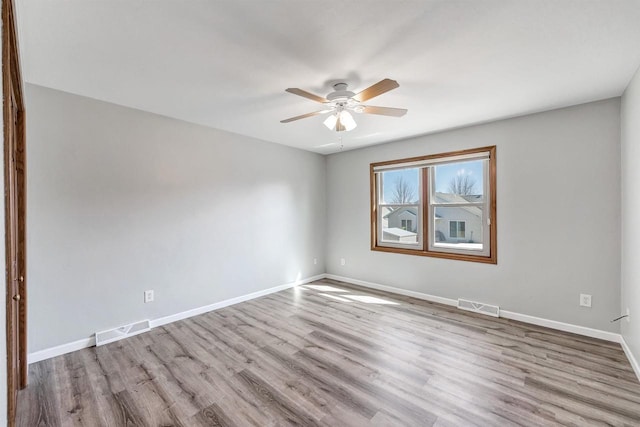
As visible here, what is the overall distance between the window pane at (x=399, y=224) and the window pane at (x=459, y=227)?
351 millimetres

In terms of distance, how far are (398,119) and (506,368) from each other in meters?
2.71

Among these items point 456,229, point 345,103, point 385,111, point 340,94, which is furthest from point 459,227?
point 340,94

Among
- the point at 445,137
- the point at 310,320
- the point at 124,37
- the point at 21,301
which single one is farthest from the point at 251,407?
the point at 445,137

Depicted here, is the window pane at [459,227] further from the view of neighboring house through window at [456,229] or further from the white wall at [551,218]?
the white wall at [551,218]

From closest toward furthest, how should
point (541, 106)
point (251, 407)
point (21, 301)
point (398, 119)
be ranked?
point (251, 407)
point (21, 301)
point (541, 106)
point (398, 119)

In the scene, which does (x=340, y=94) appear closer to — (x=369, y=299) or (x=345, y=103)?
(x=345, y=103)

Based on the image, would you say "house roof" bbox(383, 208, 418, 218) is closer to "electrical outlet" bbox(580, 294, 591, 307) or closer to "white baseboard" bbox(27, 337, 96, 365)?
"electrical outlet" bbox(580, 294, 591, 307)

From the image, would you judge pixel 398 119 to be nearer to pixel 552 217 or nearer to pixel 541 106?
pixel 541 106

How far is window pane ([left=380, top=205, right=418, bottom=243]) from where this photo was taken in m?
4.45

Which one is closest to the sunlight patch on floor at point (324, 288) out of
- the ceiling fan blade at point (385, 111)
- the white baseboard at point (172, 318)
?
the white baseboard at point (172, 318)

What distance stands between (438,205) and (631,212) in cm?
195

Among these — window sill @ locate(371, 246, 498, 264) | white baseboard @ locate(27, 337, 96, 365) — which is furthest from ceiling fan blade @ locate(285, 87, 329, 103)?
white baseboard @ locate(27, 337, 96, 365)

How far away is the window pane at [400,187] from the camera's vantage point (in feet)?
14.5

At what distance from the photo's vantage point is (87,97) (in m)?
2.76
